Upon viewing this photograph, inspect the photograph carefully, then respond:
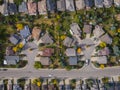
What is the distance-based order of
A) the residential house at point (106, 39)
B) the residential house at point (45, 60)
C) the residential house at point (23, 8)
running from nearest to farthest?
1. the residential house at point (45, 60)
2. the residential house at point (106, 39)
3. the residential house at point (23, 8)

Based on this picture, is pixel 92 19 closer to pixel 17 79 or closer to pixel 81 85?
pixel 81 85

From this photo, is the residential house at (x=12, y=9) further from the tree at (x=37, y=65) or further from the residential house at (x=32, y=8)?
the tree at (x=37, y=65)

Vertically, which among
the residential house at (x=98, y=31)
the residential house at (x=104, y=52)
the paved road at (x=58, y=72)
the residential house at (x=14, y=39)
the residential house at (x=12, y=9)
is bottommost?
the paved road at (x=58, y=72)

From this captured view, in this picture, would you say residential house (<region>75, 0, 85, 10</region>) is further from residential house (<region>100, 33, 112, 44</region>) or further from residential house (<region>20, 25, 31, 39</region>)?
residential house (<region>20, 25, 31, 39</region>)

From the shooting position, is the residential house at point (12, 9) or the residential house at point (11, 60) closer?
the residential house at point (11, 60)

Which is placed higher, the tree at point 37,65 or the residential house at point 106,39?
the residential house at point 106,39

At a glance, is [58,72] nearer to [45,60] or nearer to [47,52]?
[45,60]

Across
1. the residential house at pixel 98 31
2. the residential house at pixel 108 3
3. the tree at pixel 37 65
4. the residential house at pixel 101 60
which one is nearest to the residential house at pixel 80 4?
the residential house at pixel 108 3

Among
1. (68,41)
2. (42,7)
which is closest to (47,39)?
(68,41)
